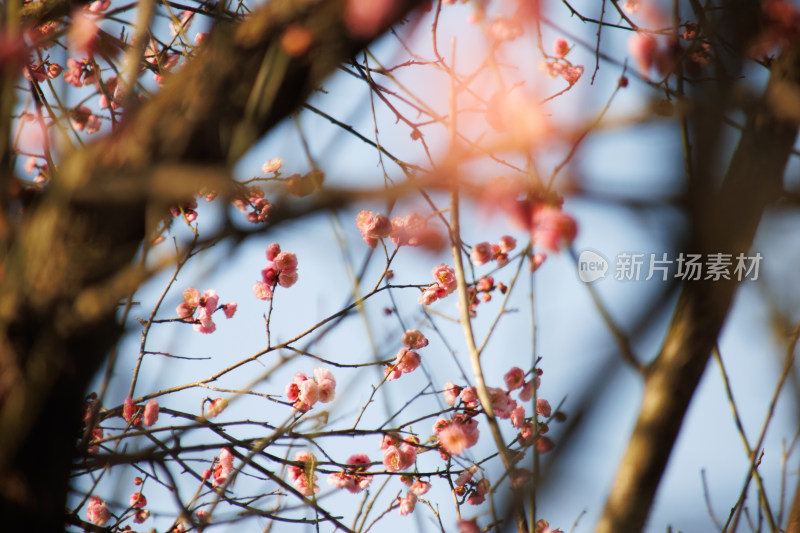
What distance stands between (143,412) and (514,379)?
67.2 inches

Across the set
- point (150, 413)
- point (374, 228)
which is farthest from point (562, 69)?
point (150, 413)

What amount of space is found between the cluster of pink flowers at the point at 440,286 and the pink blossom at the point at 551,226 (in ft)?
5.53

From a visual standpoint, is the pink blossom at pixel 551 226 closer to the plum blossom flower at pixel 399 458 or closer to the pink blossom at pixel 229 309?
the plum blossom flower at pixel 399 458

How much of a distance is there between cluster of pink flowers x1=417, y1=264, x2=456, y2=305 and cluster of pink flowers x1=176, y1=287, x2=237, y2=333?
3.78ft

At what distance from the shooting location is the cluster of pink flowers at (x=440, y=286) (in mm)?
2893

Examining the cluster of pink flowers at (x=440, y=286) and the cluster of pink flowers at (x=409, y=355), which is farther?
the cluster of pink flowers at (x=440, y=286)

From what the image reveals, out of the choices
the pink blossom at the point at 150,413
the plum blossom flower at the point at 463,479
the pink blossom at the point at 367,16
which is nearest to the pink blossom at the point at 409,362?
the plum blossom flower at the point at 463,479

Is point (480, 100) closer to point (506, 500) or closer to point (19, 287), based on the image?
point (19, 287)

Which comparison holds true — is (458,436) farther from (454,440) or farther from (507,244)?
(507,244)

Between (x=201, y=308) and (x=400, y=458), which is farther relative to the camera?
(x=201, y=308)

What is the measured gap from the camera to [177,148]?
1011 millimetres

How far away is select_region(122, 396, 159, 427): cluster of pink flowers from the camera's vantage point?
2170 millimetres

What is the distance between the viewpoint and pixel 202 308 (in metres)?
3.12

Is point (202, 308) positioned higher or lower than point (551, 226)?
higher
